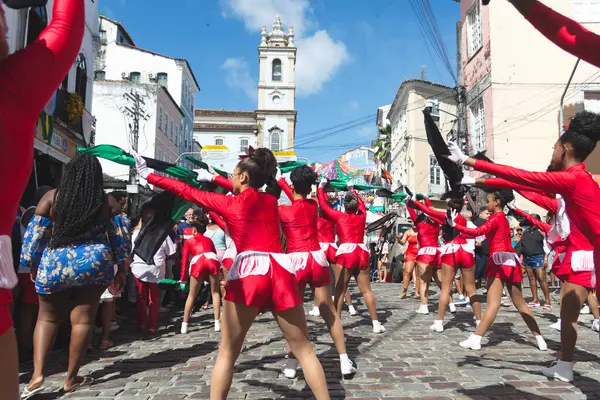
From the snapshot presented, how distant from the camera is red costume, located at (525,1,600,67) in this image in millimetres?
2186

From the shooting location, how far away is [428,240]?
10.2 metres

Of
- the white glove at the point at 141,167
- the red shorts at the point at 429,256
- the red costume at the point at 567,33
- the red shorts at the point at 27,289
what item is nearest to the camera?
the red costume at the point at 567,33

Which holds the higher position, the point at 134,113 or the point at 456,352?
the point at 134,113

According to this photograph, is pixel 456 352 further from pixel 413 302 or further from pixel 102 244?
pixel 413 302

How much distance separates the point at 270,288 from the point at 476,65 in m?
21.5

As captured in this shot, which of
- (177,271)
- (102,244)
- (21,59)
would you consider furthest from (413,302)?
(21,59)

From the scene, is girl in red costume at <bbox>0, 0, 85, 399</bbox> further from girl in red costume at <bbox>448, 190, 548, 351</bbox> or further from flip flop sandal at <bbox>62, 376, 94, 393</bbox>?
girl in red costume at <bbox>448, 190, 548, 351</bbox>

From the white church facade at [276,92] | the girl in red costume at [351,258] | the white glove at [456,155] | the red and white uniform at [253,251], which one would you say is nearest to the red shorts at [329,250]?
the girl in red costume at [351,258]

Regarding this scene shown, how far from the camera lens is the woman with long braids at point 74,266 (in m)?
4.53

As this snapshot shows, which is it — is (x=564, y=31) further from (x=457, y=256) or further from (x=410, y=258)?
(x=410, y=258)

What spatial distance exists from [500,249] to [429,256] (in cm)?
366

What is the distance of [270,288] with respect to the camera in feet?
11.6

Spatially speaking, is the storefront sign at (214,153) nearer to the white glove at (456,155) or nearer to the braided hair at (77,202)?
the braided hair at (77,202)

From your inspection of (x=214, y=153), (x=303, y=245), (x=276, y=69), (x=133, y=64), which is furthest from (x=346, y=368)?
(x=276, y=69)
